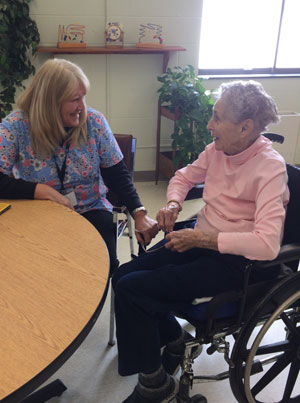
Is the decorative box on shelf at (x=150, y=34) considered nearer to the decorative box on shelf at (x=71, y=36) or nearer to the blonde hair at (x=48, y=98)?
the decorative box on shelf at (x=71, y=36)

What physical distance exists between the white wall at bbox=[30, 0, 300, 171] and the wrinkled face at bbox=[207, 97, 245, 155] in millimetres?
2203

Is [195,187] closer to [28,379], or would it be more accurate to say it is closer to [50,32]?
[28,379]

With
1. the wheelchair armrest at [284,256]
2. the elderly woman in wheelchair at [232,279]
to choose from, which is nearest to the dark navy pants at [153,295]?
the elderly woman in wheelchair at [232,279]

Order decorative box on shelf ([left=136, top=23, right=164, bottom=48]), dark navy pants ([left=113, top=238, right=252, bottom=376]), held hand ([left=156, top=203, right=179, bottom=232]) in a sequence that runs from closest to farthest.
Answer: dark navy pants ([left=113, top=238, right=252, bottom=376]) < held hand ([left=156, top=203, right=179, bottom=232]) < decorative box on shelf ([left=136, top=23, right=164, bottom=48])

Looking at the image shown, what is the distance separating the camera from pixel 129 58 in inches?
133

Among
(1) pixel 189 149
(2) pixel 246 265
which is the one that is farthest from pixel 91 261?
(1) pixel 189 149

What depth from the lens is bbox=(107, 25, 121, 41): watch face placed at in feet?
10.3

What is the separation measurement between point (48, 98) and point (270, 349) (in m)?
1.24

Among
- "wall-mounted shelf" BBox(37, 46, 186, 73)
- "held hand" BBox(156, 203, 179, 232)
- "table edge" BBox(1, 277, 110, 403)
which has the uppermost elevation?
"wall-mounted shelf" BBox(37, 46, 186, 73)

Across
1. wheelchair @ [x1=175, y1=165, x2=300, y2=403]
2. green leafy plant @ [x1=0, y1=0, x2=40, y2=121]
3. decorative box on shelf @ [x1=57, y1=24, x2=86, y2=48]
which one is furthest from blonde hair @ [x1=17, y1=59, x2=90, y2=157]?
decorative box on shelf @ [x1=57, y1=24, x2=86, y2=48]

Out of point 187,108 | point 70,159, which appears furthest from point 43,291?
point 187,108

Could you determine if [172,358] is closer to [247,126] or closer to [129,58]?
[247,126]

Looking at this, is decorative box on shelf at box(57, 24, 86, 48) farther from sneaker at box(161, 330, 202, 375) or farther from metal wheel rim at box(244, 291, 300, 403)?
metal wheel rim at box(244, 291, 300, 403)

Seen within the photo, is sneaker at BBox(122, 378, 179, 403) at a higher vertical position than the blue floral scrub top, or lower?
lower
